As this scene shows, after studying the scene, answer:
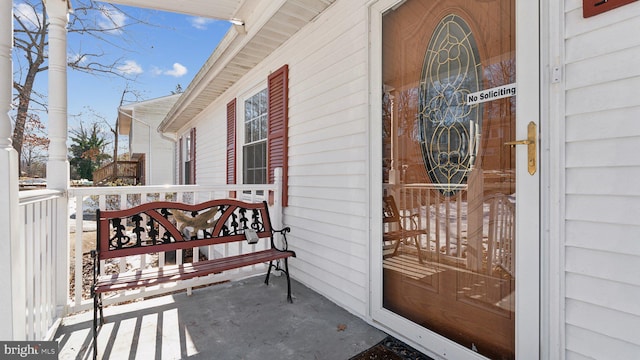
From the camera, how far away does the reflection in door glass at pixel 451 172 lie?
5.60 ft

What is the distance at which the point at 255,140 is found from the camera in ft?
16.8

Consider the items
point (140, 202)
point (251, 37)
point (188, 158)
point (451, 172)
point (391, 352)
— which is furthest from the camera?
point (188, 158)

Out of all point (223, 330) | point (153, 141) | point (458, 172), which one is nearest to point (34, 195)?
point (223, 330)

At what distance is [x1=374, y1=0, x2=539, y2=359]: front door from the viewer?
1.63 m

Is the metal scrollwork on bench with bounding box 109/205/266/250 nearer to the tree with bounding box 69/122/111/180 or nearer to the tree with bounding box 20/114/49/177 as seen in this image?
the tree with bounding box 20/114/49/177

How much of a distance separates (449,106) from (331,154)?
4.30 feet

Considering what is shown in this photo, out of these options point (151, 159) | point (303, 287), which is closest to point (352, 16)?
point (303, 287)

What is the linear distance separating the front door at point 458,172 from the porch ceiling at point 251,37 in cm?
119

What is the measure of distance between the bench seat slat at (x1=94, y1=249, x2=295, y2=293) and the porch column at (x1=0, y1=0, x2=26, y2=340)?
0.67 meters

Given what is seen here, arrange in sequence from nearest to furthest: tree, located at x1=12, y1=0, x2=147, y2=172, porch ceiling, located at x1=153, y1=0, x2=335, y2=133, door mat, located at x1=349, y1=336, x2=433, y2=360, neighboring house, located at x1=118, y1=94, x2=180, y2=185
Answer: door mat, located at x1=349, y1=336, x2=433, y2=360 < porch ceiling, located at x1=153, y1=0, x2=335, y2=133 < tree, located at x1=12, y1=0, x2=147, y2=172 < neighboring house, located at x1=118, y1=94, x2=180, y2=185
